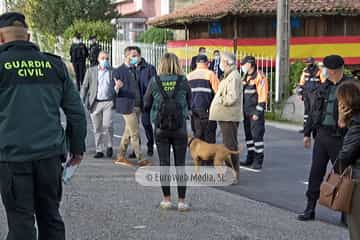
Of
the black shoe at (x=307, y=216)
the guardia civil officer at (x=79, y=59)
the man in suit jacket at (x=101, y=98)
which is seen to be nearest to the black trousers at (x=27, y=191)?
the black shoe at (x=307, y=216)

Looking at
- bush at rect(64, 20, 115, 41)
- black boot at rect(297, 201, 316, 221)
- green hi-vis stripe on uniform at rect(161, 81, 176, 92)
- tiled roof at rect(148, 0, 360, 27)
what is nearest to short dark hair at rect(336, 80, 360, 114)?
black boot at rect(297, 201, 316, 221)

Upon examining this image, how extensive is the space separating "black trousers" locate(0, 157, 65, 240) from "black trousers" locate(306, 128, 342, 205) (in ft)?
11.0

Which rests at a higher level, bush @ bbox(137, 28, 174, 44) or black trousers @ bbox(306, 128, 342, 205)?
bush @ bbox(137, 28, 174, 44)

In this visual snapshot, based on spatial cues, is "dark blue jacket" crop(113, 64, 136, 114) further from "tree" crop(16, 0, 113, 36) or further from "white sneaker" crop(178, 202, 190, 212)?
"tree" crop(16, 0, 113, 36)

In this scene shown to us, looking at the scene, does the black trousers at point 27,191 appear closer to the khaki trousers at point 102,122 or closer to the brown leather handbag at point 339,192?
the brown leather handbag at point 339,192

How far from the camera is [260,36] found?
88.1 ft

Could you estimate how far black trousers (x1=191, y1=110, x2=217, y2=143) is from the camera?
10812mm

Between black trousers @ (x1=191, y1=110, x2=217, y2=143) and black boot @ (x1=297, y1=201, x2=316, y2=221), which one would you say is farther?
black trousers @ (x1=191, y1=110, x2=217, y2=143)

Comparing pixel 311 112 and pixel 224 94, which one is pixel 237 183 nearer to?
pixel 224 94

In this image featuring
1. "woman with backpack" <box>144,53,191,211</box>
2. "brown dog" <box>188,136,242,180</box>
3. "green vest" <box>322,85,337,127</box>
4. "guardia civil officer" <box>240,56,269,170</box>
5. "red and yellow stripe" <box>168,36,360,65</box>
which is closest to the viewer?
"green vest" <box>322,85,337,127</box>

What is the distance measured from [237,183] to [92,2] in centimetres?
2847

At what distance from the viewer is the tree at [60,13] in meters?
36.0

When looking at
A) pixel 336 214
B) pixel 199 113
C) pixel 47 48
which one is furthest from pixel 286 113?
pixel 47 48

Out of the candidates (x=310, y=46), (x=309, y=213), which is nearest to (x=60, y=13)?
(x=310, y=46)
